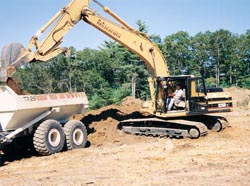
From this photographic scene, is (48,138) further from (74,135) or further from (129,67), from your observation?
(129,67)

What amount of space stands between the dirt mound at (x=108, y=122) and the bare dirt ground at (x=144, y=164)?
0.04 metres

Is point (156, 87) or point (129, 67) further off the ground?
point (129, 67)

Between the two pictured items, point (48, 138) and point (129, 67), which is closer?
point (48, 138)

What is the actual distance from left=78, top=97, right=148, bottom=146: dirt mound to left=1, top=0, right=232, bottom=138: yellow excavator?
1.85 ft

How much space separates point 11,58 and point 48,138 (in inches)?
104

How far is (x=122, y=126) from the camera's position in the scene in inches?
594

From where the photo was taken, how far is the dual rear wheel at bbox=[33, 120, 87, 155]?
11180 mm

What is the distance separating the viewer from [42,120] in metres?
12.1

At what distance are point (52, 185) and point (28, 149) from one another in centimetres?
557

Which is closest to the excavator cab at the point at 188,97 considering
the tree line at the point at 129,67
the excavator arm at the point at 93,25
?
the excavator arm at the point at 93,25

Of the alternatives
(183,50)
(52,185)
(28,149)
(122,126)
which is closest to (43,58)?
(28,149)

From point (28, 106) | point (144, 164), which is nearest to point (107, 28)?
point (28, 106)

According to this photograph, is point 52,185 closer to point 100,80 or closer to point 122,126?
point 122,126

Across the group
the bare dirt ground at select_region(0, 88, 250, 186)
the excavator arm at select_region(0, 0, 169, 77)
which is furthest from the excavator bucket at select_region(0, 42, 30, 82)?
the bare dirt ground at select_region(0, 88, 250, 186)
